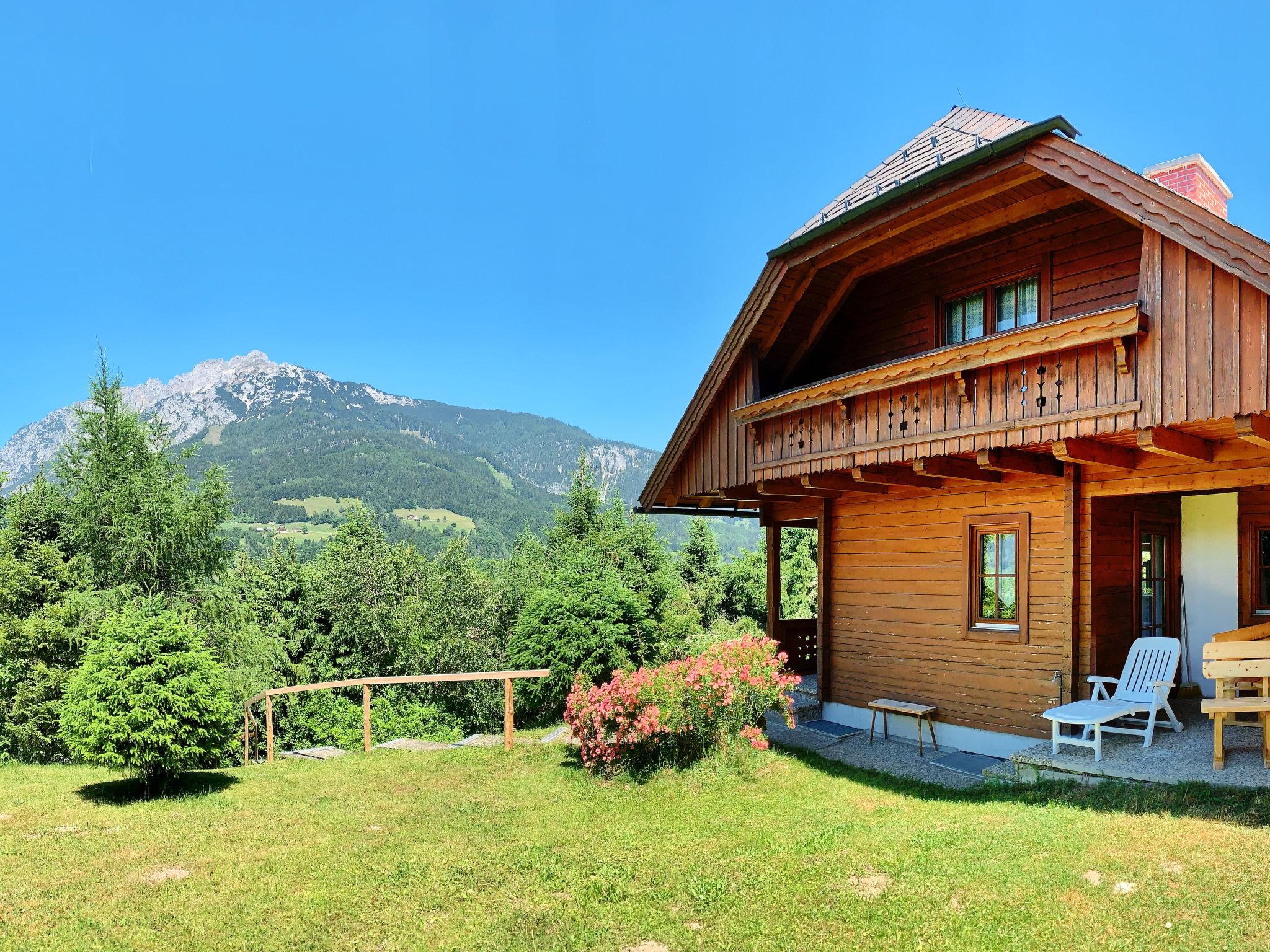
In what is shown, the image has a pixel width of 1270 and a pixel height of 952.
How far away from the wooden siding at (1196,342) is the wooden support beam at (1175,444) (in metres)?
0.16

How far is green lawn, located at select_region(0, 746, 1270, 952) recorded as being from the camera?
416 cm

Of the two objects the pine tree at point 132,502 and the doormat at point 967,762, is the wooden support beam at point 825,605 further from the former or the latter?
the pine tree at point 132,502

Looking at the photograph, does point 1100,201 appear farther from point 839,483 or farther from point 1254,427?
point 839,483

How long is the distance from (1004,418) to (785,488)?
3.59 metres

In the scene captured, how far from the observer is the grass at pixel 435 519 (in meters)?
98.8

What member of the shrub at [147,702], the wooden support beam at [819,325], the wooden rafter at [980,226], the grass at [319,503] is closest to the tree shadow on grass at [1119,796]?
the wooden rafter at [980,226]

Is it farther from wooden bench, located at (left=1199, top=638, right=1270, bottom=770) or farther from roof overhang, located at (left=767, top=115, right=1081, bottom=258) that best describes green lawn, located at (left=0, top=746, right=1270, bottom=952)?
roof overhang, located at (left=767, top=115, right=1081, bottom=258)

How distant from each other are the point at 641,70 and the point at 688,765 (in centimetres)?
4750

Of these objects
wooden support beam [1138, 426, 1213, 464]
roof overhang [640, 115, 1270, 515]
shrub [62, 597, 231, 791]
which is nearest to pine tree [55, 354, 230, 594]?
shrub [62, 597, 231, 791]

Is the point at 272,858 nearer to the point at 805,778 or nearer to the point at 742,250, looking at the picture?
the point at 805,778

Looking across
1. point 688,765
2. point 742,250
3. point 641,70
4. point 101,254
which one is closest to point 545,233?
point 101,254

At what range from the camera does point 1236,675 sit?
6277mm

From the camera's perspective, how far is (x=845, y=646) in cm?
1100

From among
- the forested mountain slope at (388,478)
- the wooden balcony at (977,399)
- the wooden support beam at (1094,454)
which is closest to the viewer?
the wooden balcony at (977,399)
